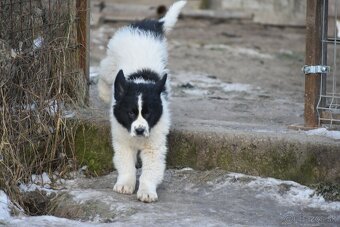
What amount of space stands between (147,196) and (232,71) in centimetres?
679

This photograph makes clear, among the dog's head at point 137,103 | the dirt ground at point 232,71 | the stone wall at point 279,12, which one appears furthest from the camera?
the stone wall at point 279,12

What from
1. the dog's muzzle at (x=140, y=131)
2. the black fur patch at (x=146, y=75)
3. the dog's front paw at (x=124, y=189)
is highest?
the black fur patch at (x=146, y=75)

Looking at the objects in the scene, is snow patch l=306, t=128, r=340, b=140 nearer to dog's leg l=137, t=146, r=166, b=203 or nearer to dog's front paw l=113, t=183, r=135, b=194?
dog's leg l=137, t=146, r=166, b=203

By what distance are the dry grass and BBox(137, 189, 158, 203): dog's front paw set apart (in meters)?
0.96

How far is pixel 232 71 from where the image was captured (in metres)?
13.1

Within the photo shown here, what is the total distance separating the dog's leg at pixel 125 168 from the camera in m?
6.71

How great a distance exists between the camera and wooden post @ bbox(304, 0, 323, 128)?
765 cm

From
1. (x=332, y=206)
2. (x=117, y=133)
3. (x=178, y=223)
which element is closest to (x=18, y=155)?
(x=117, y=133)

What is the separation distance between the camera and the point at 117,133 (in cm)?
695

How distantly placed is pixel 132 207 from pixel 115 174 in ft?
3.39

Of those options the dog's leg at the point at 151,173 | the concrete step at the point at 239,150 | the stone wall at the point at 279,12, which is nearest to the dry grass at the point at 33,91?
the concrete step at the point at 239,150

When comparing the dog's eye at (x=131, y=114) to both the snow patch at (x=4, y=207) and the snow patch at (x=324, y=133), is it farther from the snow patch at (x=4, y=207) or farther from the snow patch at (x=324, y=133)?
the snow patch at (x=324, y=133)

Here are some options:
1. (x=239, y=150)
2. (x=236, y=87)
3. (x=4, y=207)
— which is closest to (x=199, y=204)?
(x=239, y=150)

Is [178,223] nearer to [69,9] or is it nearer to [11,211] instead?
[11,211]
